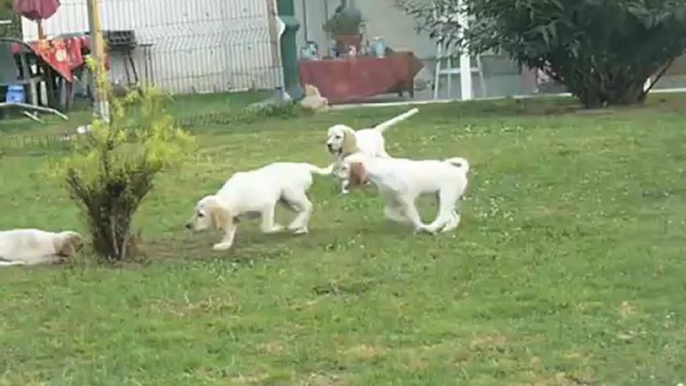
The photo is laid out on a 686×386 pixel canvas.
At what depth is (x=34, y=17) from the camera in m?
20.2

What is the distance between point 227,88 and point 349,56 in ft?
8.94

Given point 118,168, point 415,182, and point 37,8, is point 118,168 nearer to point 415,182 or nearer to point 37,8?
point 415,182

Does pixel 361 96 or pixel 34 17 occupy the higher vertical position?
pixel 34 17

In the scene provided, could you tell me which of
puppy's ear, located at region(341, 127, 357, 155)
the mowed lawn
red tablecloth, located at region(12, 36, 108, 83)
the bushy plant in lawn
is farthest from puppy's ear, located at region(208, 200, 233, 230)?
red tablecloth, located at region(12, 36, 108, 83)

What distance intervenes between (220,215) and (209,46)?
37.1 ft

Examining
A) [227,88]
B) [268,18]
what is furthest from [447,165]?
[227,88]

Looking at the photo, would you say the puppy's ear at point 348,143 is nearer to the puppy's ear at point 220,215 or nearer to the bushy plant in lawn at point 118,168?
the puppy's ear at point 220,215

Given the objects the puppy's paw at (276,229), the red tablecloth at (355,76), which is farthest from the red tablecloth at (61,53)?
the puppy's paw at (276,229)

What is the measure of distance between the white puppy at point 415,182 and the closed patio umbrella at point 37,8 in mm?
13133

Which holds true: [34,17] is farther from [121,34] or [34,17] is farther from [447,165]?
[447,165]

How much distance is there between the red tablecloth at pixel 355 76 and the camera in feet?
66.0

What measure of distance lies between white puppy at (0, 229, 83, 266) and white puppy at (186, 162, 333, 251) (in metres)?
0.61

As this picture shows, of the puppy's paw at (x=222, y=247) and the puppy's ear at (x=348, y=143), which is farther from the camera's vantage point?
the puppy's ear at (x=348, y=143)

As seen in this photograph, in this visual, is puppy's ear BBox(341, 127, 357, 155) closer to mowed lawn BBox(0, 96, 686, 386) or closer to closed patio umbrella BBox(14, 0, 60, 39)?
mowed lawn BBox(0, 96, 686, 386)
